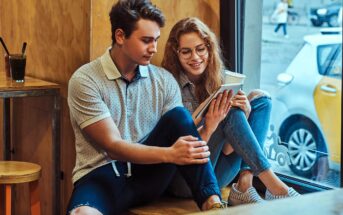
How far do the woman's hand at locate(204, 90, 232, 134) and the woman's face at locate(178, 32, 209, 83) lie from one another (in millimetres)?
228

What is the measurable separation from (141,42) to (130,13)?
0.14 metres

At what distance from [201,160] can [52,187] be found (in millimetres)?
911

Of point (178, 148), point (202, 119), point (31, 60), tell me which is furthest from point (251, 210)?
point (31, 60)

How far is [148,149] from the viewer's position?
3125 mm

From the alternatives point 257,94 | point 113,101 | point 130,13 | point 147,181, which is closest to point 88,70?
point 113,101

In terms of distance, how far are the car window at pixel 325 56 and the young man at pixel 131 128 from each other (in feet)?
2.20

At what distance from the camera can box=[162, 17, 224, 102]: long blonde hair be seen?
3.50 m

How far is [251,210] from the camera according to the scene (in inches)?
57.3

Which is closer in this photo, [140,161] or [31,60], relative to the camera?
[140,161]

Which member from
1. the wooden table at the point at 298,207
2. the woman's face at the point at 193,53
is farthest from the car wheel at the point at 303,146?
the wooden table at the point at 298,207

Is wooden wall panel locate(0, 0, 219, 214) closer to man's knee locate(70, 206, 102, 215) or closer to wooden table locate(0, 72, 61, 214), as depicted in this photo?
wooden table locate(0, 72, 61, 214)

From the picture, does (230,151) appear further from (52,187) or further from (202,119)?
(52,187)

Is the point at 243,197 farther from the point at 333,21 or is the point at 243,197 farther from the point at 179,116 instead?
the point at 333,21

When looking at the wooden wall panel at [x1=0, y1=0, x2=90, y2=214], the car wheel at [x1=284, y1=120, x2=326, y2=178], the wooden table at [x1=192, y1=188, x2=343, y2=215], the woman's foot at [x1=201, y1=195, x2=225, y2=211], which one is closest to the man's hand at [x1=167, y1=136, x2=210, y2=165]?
the woman's foot at [x1=201, y1=195, x2=225, y2=211]
